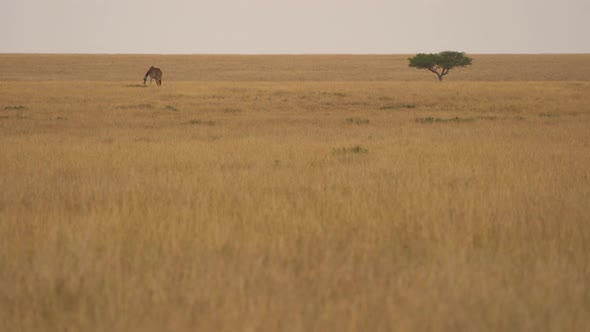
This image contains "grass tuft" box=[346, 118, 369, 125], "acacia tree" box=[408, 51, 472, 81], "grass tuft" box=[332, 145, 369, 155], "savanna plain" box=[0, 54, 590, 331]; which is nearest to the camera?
"savanna plain" box=[0, 54, 590, 331]

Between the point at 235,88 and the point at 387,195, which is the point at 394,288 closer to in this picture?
the point at 387,195

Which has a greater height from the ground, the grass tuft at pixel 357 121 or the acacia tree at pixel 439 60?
the acacia tree at pixel 439 60

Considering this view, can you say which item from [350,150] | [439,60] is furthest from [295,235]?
[439,60]

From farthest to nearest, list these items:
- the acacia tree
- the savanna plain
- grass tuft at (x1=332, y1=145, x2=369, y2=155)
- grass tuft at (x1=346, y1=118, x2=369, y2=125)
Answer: the acacia tree
grass tuft at (x1=346, y1=118, x2=369, y2=125)
grass tuft at (x1=332, y1=145, x2=369, y2=155)
the savanna plain

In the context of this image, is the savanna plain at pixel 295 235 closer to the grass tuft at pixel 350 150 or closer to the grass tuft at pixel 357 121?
the grass tuft at pixel 350 150

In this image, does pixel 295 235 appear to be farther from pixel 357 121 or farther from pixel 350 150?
pixel 357 121

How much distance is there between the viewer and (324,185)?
28.1 feet

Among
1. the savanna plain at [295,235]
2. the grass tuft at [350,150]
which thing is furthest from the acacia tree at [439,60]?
the grass tuft at [350,150]

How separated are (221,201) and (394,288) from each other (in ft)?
12.1

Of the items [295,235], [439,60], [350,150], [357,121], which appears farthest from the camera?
[439,60]

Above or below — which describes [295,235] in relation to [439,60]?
below

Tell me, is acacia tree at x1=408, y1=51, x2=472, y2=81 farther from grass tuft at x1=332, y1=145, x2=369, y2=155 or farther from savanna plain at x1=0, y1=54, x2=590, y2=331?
grass tuft at x1=332, y1=145, x2=369, y2=155

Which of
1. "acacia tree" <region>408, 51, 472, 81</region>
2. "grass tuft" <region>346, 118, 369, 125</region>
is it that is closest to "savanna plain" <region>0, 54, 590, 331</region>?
"grass tuft" <region>346, 118, 369, 125</region>

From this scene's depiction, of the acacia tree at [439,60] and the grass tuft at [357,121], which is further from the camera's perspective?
the acacia tree at [439,60]
